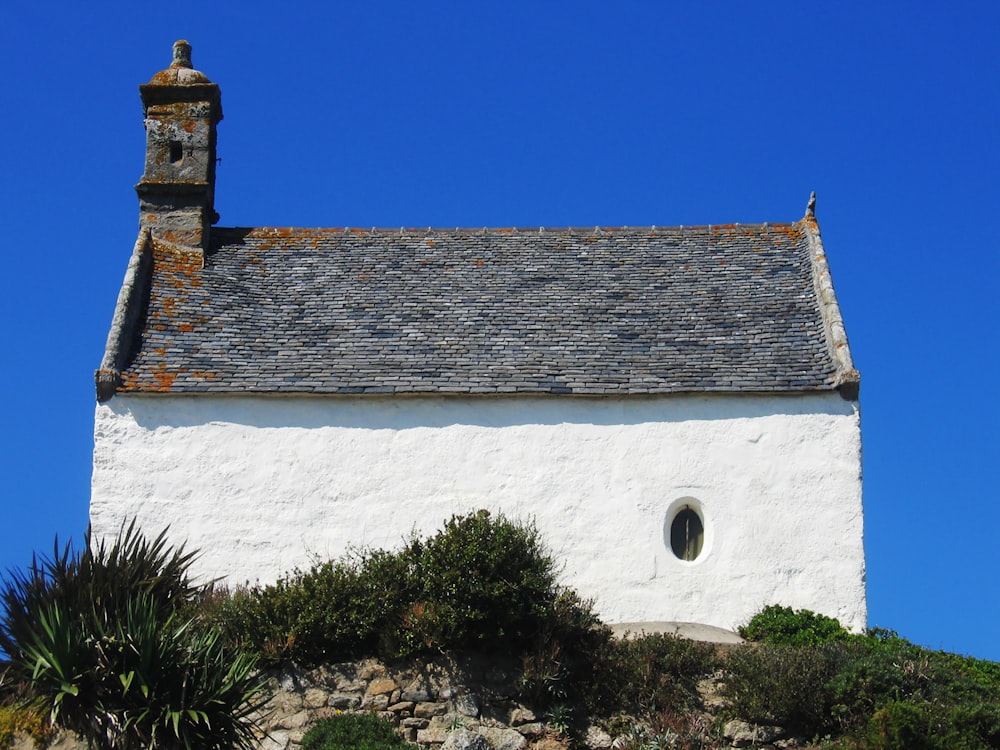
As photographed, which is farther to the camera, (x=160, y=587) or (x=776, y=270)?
(x=776, y=270)

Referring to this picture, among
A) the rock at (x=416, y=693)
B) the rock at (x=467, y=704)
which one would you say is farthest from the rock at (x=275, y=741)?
the rock at (x=467, y=704)

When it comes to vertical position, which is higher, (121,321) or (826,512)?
(121,321)

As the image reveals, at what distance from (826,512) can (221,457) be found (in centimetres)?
Answer: 998

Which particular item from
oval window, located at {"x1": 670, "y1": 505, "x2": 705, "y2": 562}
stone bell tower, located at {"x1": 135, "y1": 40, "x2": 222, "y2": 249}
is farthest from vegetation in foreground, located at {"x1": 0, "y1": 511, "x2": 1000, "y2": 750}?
stone bell tower, located at {"x1": 135, "y1": 40, "x2": 222, "y2": 249}

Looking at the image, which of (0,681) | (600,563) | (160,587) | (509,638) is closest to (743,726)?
(509,638)

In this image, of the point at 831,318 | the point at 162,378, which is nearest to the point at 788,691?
the point at 831,318

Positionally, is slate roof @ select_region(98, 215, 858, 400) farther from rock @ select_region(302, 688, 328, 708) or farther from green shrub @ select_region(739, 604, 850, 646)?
rock @ select_region(302, 688, 328, 708)

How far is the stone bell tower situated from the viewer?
90.4ft

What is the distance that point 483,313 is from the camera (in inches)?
1014

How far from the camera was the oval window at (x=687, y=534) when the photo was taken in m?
22.9

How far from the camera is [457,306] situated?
26000 millimetres

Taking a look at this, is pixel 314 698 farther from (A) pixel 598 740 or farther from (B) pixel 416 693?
(A) pixel 598 740

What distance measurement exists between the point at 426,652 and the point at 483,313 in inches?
331

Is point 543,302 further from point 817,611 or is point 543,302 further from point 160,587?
point 160,587
